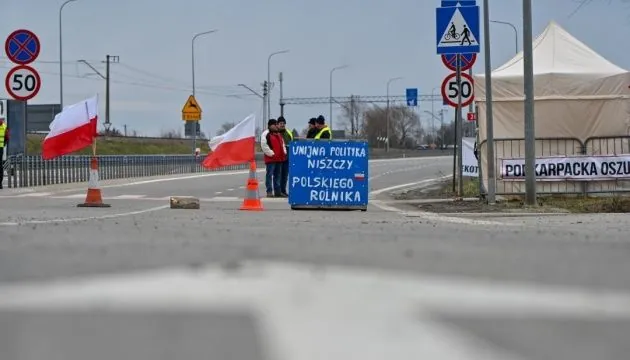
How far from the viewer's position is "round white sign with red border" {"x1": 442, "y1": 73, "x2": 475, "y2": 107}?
1830 cm

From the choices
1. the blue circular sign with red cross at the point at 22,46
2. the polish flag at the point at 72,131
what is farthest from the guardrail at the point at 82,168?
the polish flag at the point at 72,131

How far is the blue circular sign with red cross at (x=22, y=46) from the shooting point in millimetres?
18266

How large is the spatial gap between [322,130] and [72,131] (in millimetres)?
5293

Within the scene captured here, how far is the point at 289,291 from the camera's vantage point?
594 cm

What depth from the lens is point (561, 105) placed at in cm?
1770

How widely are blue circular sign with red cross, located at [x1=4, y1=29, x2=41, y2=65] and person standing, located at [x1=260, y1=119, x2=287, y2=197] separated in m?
5.73

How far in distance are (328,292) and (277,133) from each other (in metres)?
13.2

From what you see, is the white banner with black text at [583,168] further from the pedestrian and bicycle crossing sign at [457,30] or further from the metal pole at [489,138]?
the pedestrian and bicycle crossing sign at [457,30]

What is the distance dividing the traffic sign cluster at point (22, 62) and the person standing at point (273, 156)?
18.2ft

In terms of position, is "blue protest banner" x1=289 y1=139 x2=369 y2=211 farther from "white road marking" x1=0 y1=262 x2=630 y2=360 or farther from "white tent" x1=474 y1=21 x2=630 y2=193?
"white road marking" x1=0 y1=262 x2=630 y2=360

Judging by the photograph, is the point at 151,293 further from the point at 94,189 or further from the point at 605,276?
the point at 94,189

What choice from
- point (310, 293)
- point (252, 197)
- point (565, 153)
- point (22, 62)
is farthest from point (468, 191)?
point (310, 293)

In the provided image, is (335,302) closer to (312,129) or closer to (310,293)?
(310,293)

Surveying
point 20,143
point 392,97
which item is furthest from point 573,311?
point 392,97
